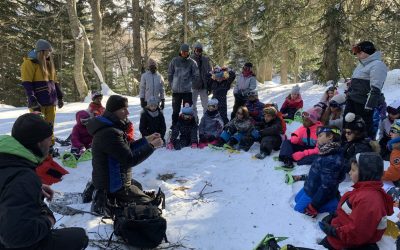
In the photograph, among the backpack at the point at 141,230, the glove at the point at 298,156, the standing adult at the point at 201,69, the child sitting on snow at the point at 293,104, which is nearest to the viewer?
the backpack at the point at 141,230

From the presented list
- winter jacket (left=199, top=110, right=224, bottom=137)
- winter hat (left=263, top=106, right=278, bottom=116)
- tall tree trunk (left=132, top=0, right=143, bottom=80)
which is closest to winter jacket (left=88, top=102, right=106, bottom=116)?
winter jacket (left=199, top=110, right=224, bottom=137)

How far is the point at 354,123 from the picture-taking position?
5391 mm

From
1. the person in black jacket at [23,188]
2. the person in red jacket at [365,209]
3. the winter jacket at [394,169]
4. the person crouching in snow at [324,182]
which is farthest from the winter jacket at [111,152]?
the winter jacket at [394,169]

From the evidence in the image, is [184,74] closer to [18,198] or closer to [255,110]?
[255,110]

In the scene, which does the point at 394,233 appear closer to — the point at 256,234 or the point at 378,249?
the point at 378,249

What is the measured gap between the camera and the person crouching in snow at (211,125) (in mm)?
8062

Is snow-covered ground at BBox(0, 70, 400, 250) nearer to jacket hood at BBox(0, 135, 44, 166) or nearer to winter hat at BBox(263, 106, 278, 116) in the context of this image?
winter hat at BBox(263, 106, 278, 116)

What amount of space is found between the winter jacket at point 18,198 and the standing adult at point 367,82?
472 cm

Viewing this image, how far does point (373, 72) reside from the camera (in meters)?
5.47

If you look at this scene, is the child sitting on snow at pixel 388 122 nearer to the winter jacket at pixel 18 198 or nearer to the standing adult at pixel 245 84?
the standing adult at pixel 245 84

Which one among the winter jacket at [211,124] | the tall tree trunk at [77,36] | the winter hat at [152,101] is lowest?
the winter jacket at [211,124]

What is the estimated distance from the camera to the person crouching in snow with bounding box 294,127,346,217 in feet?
14.3

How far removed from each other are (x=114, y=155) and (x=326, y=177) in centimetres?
252

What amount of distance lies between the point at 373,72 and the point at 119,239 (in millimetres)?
4318
